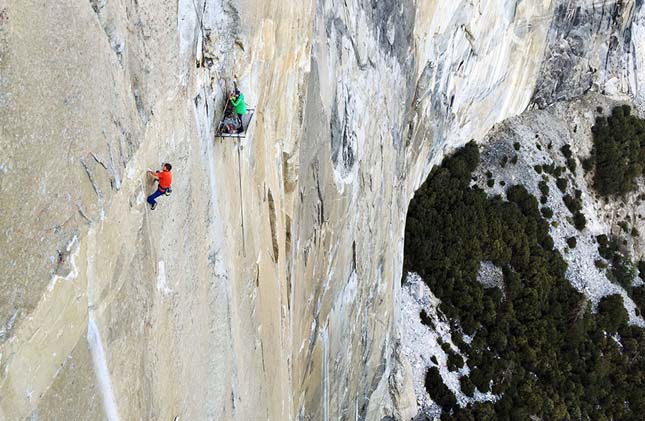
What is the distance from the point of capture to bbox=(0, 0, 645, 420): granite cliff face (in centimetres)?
493

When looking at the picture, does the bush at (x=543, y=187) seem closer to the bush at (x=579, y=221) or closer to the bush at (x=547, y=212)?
the bush at (x=547, y=212)

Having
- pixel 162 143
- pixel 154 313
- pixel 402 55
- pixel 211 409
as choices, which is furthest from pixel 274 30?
pixel 402 55

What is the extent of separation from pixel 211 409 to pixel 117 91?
4.75 m

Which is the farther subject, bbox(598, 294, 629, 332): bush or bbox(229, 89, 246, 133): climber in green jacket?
bbox(598, 294, 629, 332): bush

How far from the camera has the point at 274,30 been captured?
31.2 feet

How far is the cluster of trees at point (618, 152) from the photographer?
121ft

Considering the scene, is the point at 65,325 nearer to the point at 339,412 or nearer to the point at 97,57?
the point at 97,57

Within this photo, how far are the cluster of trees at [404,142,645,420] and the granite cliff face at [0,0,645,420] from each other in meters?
12.1

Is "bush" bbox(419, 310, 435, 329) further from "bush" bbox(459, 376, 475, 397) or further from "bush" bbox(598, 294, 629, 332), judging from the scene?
"bush" bbox(598, 294, 629, 332)

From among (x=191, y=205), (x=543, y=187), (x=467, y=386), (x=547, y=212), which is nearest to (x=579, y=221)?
(x=547, y=212)

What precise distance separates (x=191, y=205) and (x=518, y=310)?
27077 mm

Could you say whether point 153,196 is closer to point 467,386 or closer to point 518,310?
point 467,386

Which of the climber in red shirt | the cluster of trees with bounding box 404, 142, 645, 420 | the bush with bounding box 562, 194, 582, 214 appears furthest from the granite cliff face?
the bush with bounding box 562, 194, 582, 214

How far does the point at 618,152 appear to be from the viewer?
121ft
